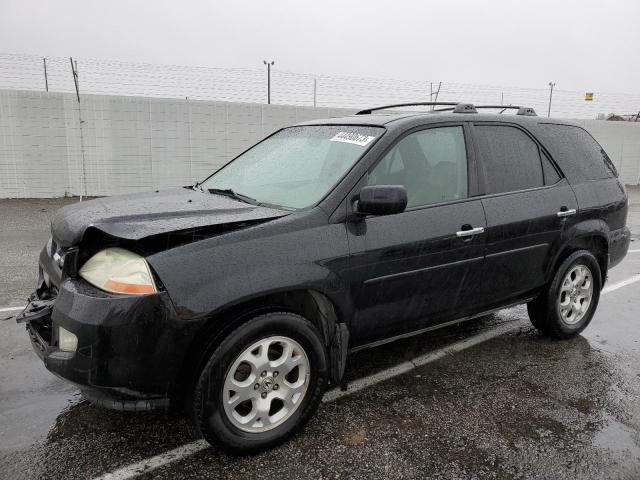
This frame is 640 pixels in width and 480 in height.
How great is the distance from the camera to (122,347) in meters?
2.31

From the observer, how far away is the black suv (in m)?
2.38

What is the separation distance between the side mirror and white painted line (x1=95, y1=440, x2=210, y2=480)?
1533mm

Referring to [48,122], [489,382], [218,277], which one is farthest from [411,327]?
[48,122]

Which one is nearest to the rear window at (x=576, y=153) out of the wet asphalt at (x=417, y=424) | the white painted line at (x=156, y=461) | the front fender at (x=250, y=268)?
the wet asphalt at (x=417, y=424)

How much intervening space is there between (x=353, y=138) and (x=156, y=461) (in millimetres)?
2171

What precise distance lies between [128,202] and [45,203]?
35.6 ft

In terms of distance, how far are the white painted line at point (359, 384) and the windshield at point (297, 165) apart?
1313 mm

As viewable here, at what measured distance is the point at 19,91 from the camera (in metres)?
12.6

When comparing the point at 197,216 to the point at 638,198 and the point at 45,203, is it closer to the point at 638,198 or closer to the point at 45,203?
the point at 45,203

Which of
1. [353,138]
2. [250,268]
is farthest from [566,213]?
[250,268]

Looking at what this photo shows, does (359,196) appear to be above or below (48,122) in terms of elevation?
below

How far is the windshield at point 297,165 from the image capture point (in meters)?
3.11

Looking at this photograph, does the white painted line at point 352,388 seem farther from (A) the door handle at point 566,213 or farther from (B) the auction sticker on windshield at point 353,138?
(B) the auction sticker on windshield at point 353,138

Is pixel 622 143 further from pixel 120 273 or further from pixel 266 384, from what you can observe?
pixel 120 273
